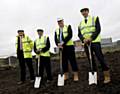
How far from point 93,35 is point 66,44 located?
142cm

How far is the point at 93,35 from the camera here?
938cm

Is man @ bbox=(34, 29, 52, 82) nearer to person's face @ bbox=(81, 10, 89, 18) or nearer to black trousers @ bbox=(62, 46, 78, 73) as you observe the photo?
black trousers @ bbox=(62, 46, 78, 73)

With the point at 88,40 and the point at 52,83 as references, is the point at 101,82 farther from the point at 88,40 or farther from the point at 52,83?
the point at 52,83

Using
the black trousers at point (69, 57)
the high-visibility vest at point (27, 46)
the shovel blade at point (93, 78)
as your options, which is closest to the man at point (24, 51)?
the high-visibility vest at point (27, 46)

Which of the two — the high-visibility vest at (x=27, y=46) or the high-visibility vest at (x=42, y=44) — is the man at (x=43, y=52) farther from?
the high-visibility vest at (x=27, y=46)

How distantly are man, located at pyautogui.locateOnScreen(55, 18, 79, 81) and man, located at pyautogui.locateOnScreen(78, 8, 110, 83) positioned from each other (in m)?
0.78

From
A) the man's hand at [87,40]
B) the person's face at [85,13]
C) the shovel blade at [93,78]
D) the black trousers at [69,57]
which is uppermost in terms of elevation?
the person's face at [85,13]

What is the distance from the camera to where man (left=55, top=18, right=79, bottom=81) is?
10.4m

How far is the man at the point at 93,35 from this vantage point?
9.23m

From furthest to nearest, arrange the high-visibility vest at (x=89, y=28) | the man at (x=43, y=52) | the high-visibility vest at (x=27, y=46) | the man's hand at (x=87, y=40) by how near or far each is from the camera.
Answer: the high-visibility vest at (x=27, y=46) → the man at (x=43, y=52) → the high-visibility vest at (x=89, y=28) → the man's hand at (x=87, y=40)

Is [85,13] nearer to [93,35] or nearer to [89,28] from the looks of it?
[89,28]

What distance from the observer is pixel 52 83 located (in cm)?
1081

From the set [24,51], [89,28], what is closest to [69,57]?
[89,28]

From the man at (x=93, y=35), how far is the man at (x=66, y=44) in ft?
2.58
